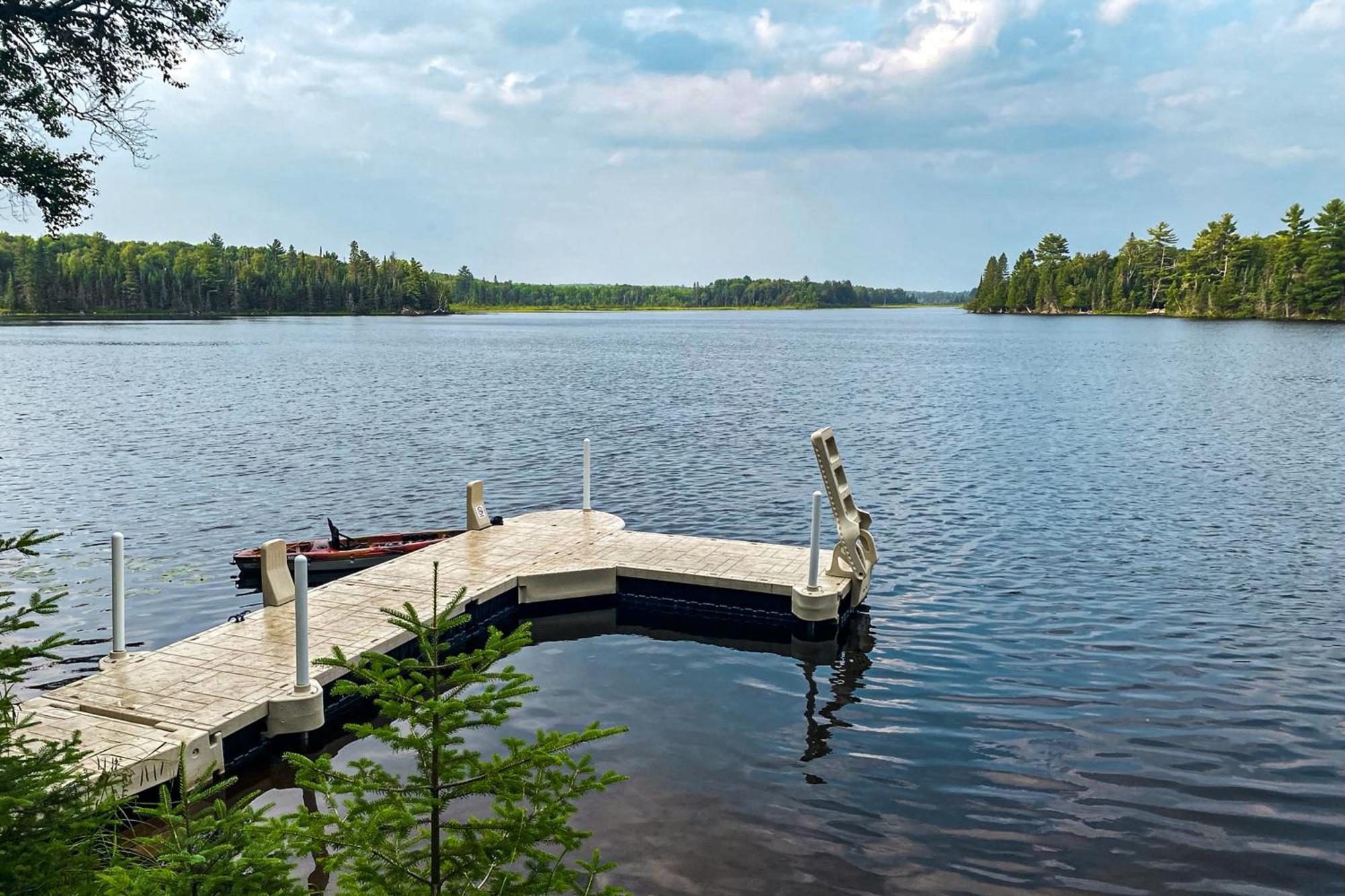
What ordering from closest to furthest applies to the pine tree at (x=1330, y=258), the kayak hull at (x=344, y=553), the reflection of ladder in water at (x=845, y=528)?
the reflection of ladder in water at (x=845, y=528)
the kayak hull at (x=344, y=553)
the pine tree at (x=1330, y=258)

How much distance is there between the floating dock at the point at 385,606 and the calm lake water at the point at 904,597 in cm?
75

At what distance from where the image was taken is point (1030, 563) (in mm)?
17609

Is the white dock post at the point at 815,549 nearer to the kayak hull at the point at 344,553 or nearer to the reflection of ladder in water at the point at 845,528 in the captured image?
the reflection of ladder in water at the point at 845,528

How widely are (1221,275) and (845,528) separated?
162117 millimetres

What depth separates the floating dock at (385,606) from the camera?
880 cm

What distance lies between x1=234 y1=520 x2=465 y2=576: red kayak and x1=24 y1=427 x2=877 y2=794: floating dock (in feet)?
Result: 3.15

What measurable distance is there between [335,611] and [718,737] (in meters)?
5.40

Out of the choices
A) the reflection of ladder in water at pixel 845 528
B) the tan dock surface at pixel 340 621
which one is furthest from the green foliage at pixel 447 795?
the reflection of ladder in water at pixel 845 528

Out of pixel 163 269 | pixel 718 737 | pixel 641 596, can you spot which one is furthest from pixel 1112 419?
pixel 163 269

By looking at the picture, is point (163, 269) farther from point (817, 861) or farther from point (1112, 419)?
point (817, 861)

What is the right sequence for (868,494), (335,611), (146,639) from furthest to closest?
(868,494) → (146,639) → (335,611)

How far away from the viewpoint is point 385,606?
12.9 meters

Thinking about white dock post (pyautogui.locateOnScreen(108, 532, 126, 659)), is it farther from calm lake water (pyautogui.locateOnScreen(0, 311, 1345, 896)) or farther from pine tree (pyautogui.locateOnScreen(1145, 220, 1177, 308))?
pine tree (pyautogui.locateOnScreen(1145, 220, 1177, 308))

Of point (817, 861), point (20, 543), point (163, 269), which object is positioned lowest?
point (817, 861)
